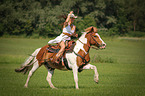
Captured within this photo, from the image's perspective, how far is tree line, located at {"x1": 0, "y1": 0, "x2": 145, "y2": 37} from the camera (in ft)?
211

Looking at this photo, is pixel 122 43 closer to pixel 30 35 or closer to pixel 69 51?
pixel 30 35

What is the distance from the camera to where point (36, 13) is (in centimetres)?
6656

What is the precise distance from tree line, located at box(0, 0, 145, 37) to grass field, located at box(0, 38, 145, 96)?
9.74ft

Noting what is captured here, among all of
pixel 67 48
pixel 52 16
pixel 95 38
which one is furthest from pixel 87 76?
pixel 52 16

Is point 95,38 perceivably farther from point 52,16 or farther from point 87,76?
point 52,16

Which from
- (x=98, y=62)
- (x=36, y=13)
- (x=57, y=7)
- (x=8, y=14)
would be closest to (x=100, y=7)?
(x=57, y=7)

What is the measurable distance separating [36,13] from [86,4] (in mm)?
11772

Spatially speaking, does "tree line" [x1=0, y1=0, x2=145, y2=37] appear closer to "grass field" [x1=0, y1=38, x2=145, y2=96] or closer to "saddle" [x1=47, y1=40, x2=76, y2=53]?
"grass field" [x1=0, y1=38, x2=145, y2=96]

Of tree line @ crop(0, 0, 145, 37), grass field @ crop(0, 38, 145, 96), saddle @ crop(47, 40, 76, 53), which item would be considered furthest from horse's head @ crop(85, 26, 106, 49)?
tree line @ crop(0, 0, 145, 37)

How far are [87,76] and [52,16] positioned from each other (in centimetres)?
4506

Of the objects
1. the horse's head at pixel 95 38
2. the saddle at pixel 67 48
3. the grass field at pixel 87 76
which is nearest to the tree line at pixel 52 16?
the grass field at pixel 87 76

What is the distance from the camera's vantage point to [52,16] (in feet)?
215

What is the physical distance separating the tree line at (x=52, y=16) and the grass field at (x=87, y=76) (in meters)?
2.97

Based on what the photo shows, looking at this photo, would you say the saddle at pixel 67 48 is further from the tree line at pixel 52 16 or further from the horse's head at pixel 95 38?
the tree line at pixel 52 16
